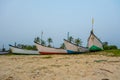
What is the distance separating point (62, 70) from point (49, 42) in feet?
225

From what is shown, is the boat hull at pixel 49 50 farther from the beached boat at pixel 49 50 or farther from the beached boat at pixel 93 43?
the beached boat at pixel 93 43

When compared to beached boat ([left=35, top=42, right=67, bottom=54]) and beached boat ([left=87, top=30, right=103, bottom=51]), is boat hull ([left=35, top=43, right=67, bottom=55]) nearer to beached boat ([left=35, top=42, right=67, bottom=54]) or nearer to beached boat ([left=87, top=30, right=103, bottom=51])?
beached boat ([left=35, top=42, right=67, bottom=54])

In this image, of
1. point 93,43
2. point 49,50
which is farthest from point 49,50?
point 93,43

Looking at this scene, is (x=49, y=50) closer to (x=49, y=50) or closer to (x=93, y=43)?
(x=49, y=50)

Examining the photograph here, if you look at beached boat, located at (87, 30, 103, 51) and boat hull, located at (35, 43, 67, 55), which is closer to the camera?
beached boat, located at (87, 30, 103, 51)

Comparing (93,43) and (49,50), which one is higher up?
(93,43)

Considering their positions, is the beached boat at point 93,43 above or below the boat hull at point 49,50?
above

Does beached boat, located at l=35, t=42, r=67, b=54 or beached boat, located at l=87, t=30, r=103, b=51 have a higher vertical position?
beached boat, located at l=87, t=30, r=103, b=51

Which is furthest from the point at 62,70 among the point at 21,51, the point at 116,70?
the point at 21,51

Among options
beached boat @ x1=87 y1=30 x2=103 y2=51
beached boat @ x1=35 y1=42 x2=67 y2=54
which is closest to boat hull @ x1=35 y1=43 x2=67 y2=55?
beached boat @ x1=35 y1=42 x2=67 y2=54

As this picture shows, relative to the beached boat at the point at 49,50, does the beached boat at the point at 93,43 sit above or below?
above

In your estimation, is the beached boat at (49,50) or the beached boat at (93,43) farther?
→ the beached boat at (49,50)

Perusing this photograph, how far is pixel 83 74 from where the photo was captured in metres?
10.1

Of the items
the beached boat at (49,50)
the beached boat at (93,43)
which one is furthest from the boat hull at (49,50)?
the beached boat at (93,43)
